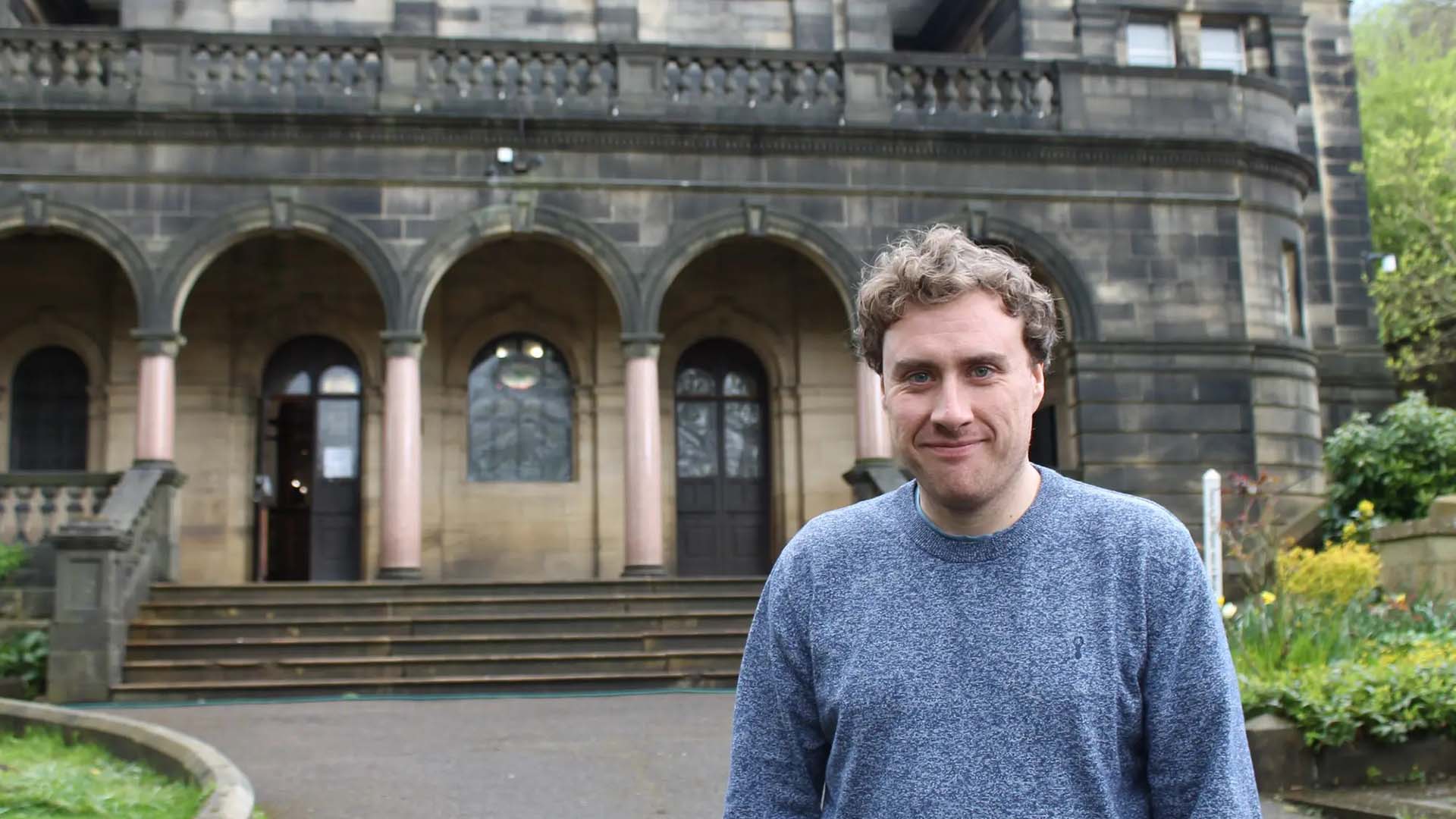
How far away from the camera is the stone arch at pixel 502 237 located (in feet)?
52.9

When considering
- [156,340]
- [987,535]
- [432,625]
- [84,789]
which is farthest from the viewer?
[156,340]

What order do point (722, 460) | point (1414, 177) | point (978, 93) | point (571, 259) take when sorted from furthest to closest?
point (1414, 177) < point (722, 460) < point (571, 259) < point (978, 93)

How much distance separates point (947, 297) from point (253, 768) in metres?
7.29

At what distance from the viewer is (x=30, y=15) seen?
63.6 ft

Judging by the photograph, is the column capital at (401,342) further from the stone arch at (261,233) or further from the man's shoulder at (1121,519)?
the man's shoulder at (1121,519)

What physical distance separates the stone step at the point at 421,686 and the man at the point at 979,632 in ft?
33.2

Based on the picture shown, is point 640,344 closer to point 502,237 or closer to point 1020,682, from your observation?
point 502,237

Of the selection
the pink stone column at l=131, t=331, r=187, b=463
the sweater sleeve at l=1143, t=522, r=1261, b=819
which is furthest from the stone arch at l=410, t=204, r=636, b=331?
the sweater sleeve at l=1143, t=522, r=1261, b=819

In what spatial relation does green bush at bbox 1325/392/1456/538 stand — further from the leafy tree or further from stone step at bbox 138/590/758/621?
the leafy tree

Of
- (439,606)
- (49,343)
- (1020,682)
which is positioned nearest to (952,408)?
Result: (1020,682)

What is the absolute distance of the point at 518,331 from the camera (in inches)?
747

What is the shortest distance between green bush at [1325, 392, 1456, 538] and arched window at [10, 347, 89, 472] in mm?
15592

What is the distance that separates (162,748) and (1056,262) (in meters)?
12.4

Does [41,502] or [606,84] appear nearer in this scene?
[41,502]
